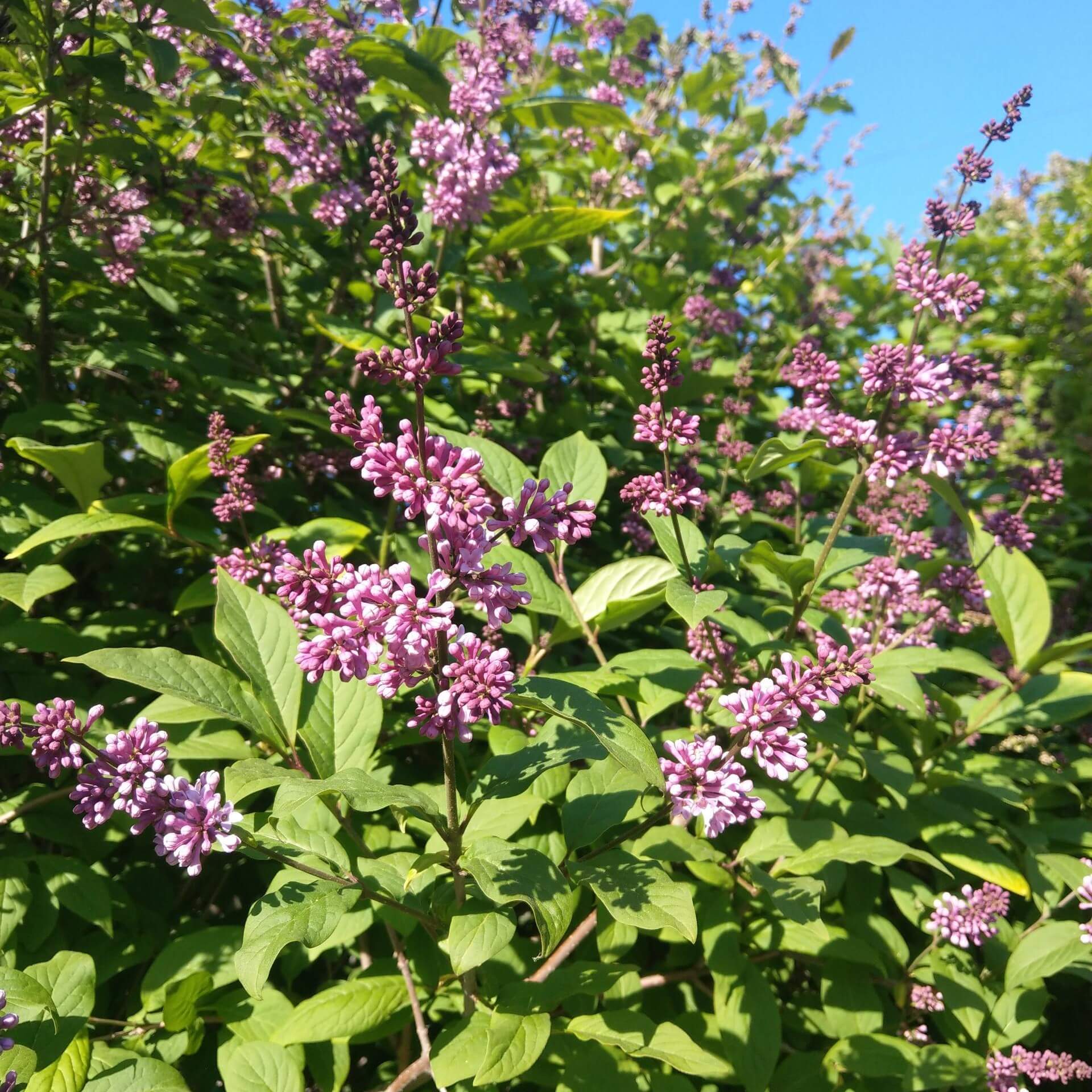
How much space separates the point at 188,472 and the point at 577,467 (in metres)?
1.30

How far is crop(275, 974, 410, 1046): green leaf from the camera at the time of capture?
1893mm

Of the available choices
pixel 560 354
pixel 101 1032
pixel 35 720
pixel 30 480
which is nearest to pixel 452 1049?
pixel 35 720

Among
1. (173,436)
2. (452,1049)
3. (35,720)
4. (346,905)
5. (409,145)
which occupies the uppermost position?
(409,145)

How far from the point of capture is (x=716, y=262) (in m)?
5.49

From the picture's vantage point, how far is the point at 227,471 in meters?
2.45

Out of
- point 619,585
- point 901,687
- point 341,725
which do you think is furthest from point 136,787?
point 901,687

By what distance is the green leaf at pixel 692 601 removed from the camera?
1.79 m

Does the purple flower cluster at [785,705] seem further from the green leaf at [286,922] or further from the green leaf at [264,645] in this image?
the green leaf at [264,645]

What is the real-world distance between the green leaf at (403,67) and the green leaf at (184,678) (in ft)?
8.79

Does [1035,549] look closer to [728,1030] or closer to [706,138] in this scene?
[706,138]

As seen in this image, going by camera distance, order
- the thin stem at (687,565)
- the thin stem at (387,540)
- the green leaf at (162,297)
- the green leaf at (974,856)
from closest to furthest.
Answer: the thin stem at (687,565), the green leaf at (974,856), the thin stem at (387,540), the green leaf at (162,297)

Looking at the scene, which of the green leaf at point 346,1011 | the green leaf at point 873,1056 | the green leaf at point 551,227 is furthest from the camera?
the green leaf at point 551,227

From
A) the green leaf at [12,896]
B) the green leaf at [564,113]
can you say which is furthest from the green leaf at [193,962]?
the green leaf at [564,113]

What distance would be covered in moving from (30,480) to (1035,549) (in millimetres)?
5791
